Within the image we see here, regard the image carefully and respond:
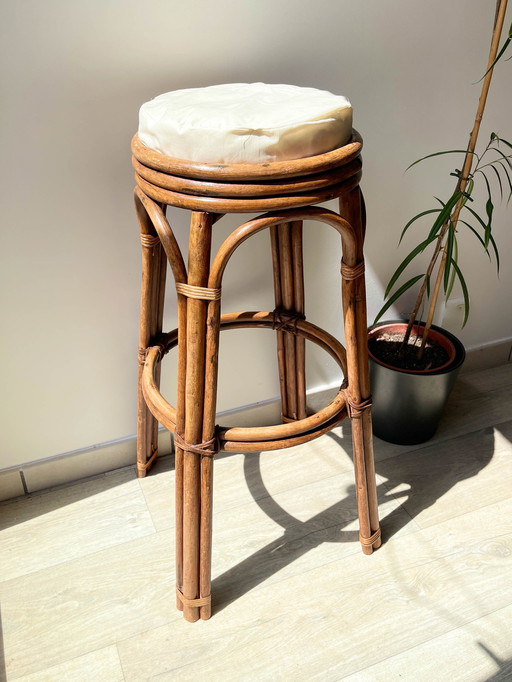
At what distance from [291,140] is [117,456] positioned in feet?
3.01

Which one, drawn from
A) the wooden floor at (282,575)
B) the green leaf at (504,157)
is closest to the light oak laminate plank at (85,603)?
the wooden floor at (282,575)

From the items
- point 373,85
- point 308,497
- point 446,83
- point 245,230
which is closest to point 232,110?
point 245,230

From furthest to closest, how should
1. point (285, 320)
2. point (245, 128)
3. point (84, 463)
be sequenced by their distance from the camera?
point (84, 463) < point (285, 320) < point (245, 128)

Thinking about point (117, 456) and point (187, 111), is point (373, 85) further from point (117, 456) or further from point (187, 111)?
point (117, 456)

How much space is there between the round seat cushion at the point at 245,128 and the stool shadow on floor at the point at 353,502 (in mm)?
808

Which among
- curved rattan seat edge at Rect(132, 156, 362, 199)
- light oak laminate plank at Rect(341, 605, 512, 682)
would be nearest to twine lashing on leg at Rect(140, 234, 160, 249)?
curved rattan seat edge at Rect(132, 156, 362, 199)

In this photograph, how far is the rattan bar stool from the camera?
0.90 metres

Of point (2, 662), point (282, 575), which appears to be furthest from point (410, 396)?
point (2, 662)

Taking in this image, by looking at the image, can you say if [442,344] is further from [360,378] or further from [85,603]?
A: [85,603]

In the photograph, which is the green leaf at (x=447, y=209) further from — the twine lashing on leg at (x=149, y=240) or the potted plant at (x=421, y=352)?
the twine lashing on leg at (x=149, y=240)

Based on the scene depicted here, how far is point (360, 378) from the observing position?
1147mm

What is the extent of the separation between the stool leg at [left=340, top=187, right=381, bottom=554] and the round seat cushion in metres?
0.13

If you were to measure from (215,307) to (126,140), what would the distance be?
464 mm

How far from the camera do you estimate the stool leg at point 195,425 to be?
93 cm
